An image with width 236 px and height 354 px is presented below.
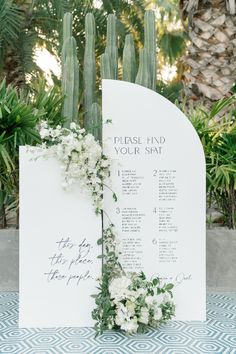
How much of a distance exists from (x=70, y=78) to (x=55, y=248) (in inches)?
55.0

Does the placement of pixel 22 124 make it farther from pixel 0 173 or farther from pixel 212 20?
pixel 212 20

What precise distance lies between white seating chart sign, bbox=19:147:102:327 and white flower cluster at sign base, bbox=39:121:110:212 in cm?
8

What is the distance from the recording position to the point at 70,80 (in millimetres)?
4180

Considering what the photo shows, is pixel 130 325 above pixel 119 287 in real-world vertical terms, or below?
below

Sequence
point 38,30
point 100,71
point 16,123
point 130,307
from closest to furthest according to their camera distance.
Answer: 1. point 130,307
2. point 16,123
3. point 100,71
4. point 38,30

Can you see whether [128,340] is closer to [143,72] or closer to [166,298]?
[166,298]

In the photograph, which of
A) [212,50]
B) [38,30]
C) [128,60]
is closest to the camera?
[128,60]

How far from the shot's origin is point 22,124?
418 cm

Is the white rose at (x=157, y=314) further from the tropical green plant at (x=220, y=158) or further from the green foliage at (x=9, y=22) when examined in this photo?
the green foliage at (x=9, y=22)

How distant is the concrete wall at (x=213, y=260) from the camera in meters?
4.54

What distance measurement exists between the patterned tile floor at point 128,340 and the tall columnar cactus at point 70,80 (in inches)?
64.9

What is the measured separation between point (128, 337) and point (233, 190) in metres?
1.82

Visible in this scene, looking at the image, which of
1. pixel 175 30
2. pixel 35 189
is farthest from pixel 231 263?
pixel 175 30

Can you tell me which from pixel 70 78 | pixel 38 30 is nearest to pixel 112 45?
pixel 70 78
